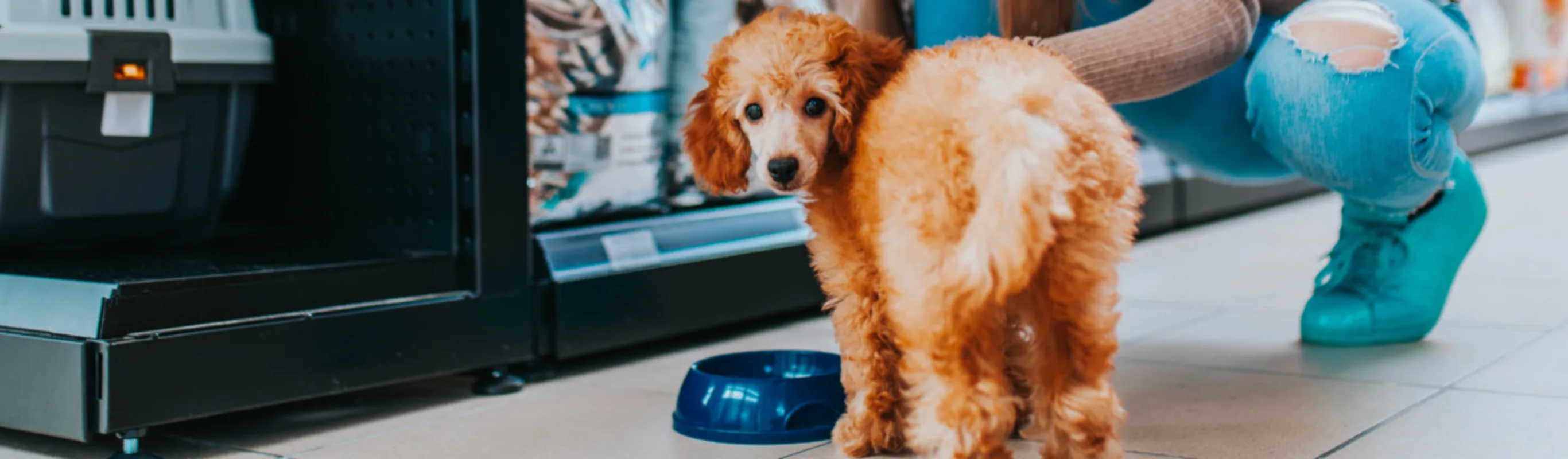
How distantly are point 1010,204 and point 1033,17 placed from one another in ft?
1.75

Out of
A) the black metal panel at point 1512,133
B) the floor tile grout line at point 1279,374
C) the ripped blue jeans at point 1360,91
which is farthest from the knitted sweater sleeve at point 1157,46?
the black metal panel at point 1512,133

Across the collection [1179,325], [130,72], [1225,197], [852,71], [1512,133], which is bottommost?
[1512,133]

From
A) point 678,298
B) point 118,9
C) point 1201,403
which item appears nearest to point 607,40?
point 678,298

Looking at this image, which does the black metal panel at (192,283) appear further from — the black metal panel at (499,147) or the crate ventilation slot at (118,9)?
the crate ventilation slot at (118,9)

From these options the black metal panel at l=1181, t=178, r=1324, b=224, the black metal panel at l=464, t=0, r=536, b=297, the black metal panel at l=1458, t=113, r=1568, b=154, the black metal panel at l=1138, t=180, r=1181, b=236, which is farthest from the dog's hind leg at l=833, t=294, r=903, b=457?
the black metal panel at l=1458, t=113, r=1568, b=154

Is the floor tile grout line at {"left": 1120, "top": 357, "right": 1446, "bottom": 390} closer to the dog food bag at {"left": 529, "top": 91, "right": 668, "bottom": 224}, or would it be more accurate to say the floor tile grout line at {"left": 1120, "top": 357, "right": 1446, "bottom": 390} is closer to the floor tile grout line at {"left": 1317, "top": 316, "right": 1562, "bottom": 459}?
the floor tile grout line at {"left": 1317, "top": 316, "right": 1562, "bottom": 459}

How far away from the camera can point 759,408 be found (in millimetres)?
1470

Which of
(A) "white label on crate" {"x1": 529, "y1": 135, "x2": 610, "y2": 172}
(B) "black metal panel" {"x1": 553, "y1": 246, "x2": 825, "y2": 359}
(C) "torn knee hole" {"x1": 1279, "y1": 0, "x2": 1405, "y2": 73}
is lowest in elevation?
(B) "black metal panel" {"x1": 553, "y1": 246, "x2": 825, "y2": 359}

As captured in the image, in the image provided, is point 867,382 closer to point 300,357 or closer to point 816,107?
point 816,107

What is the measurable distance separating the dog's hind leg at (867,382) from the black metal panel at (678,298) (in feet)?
2.07

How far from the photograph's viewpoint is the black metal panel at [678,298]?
1.93 meters

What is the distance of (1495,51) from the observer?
19.9 feet

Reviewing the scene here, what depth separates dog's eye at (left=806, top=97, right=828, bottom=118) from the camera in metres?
1.22

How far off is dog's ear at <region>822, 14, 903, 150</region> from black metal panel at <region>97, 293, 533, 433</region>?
0.73 m
